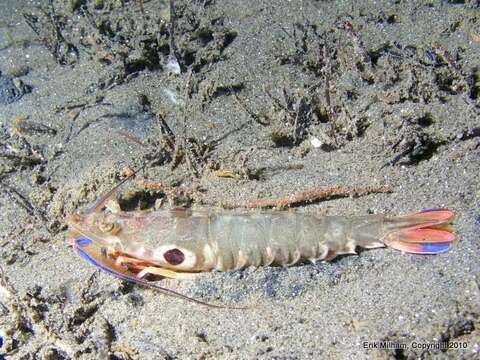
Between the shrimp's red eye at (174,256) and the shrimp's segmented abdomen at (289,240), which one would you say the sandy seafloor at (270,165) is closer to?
the shrimp's segmented abdomen at (289,240)

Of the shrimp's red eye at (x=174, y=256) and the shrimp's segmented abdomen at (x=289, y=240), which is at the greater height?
the shrimp's segmented abdomen at (x=289, y=240)

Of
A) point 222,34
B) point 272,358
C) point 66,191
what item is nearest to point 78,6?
point 222,34

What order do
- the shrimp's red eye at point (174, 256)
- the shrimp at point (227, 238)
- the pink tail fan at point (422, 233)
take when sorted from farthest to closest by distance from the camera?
the shrimp's red eye at point (174, 256) → the shrimp at point (227, 238) → the pink tail fan at point (422, 233)

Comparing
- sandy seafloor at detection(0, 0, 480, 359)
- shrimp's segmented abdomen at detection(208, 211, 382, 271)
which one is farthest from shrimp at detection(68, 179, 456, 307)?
sandy seafloor at detection(0, 0, 480, 359)

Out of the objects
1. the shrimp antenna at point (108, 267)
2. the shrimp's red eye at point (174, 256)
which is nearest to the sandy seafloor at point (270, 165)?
the shrimp antenna at point (108, 267)

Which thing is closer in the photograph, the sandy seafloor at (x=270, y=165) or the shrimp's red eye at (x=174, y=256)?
the sandy seafloor at (x=270, y=165)

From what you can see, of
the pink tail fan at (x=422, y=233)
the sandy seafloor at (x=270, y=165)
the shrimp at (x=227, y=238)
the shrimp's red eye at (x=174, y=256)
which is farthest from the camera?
the shrimp's red eye at (x=174, y=256)

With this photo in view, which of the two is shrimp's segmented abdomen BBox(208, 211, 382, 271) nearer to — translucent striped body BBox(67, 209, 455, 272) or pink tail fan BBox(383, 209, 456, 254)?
translucent striped body BBox(67, 209, 455, 272)
